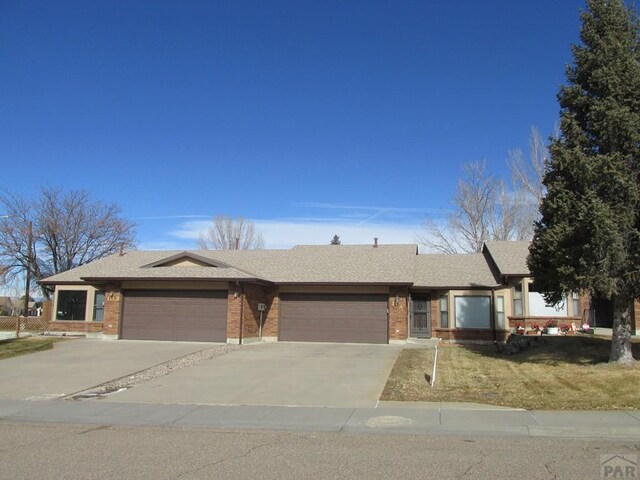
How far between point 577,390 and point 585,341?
7.42m

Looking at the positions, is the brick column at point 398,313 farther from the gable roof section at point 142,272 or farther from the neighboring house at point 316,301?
the gable roof section at point 142,272

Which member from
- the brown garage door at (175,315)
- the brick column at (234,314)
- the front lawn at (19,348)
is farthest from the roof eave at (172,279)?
the front lawn at (19,348)

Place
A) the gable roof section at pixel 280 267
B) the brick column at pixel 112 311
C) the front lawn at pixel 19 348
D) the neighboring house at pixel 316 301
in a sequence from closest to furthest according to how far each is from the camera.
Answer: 1. the front lawn at pixel 19 348
2. the neighboring house at pixel 316 301
3. the gable roof section at pixel 280 267
4. the brick column at pixel 112 311

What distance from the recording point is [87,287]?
2800 centimetres

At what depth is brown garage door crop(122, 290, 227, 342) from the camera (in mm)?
23406

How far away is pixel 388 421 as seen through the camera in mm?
9227

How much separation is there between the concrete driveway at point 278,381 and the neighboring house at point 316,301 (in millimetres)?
3830

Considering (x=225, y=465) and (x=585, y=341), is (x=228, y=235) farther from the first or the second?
(x=225, y=465)

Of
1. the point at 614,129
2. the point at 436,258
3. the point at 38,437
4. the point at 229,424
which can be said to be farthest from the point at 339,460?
the point at 436,258

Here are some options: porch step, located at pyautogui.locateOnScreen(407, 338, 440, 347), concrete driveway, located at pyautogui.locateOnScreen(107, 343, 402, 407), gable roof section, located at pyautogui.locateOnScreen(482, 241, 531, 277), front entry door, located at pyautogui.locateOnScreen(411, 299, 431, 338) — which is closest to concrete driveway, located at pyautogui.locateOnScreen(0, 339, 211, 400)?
concrete driveway, located at pyautogui.locateOnScreen(107, 343, 402, 407)

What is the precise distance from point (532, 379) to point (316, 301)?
13.3 m

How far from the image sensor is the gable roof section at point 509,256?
2462 cm

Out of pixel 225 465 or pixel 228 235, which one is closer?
pixel 225 465

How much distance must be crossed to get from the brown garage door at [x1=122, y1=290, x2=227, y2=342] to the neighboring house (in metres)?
0.04
